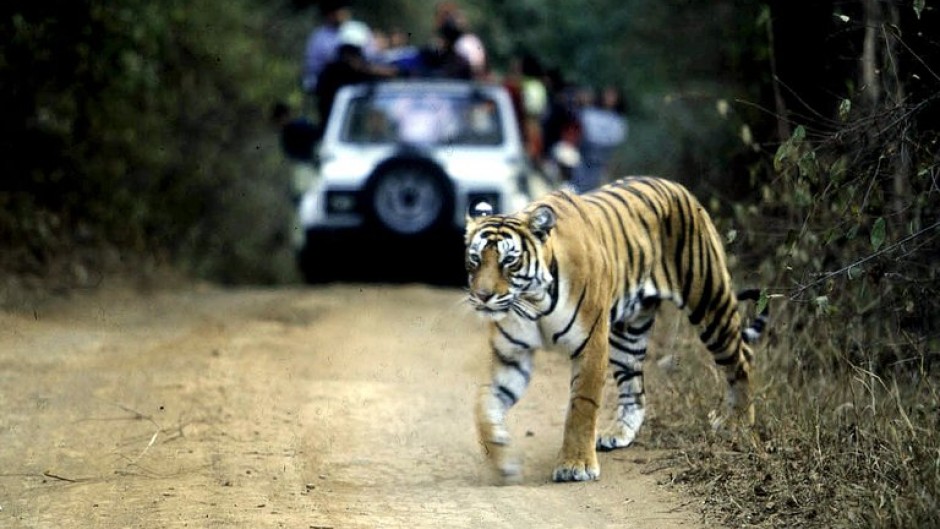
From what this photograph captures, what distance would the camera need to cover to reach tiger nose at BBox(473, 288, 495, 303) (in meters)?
5.77

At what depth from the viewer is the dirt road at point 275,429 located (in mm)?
5430

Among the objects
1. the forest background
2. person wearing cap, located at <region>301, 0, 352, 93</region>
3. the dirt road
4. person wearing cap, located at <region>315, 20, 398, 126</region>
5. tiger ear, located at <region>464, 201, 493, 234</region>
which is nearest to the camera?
the dirt road

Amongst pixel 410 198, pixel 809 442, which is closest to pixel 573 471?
pixel 809 442

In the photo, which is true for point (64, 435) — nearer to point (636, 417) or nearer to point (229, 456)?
point (229, 456)

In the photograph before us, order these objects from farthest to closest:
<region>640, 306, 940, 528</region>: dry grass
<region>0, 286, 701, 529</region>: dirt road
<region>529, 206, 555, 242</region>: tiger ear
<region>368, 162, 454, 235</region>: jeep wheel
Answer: <region>368, 162, 454, 235</region>: jeep wheel → <region>529, 206, 555, 242</region>: tiger ear → <region>0, 286, 701, 529</region>: dirt road → <region>640, 306, 940, 528</region>: dry grass

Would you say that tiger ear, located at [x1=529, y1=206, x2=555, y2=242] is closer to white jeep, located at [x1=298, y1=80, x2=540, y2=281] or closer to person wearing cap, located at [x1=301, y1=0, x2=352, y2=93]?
white jeep, located at [x1=298, y1=80, x2=540, y2=281]

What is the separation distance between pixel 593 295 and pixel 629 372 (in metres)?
0.89

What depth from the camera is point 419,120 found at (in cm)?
1288

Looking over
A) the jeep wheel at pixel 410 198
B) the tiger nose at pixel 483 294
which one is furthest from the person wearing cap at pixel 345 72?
the tiger nose at pixel 483 294

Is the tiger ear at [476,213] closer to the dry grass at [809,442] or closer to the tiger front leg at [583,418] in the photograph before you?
the tiger front leg at [583,418]

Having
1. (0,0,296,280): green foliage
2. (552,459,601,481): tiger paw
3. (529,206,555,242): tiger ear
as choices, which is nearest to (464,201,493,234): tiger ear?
(529,206,555,242): tiger ear

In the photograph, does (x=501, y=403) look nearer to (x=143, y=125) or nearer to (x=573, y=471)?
(x=573, y=471)

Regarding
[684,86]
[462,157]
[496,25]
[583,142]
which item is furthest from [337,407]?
[496,25]

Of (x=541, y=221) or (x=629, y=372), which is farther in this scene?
(x=629, y=372)
